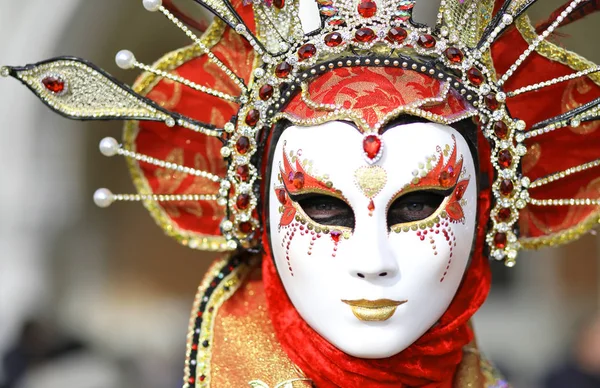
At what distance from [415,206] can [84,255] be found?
6.33ft

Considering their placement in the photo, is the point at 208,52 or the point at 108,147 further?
the point at 108,147

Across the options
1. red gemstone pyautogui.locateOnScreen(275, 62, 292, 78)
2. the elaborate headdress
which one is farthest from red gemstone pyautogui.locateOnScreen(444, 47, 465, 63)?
red gemstone pyautogui.locateOnScreen(275, 62, 292, 78)

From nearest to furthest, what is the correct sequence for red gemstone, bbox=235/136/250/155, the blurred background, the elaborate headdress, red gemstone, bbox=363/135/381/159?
red gemstone, bbox=363/135/381/159 < the elaborate headdress < red gemstone, bbox=235/136/250/155 < the blurred background

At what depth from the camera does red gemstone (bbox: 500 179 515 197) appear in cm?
182

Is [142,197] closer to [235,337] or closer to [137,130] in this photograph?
[137,130]

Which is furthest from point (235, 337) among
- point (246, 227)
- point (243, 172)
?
point (243, 172)

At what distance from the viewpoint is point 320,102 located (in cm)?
171

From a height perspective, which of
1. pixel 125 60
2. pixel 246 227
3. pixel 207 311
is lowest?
pixel 207 311

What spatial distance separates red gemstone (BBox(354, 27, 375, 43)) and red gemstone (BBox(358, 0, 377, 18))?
4 cm

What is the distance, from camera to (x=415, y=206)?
1712mm

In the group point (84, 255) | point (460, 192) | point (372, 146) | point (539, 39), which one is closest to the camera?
point (372, 146)

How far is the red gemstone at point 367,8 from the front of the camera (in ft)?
5.71

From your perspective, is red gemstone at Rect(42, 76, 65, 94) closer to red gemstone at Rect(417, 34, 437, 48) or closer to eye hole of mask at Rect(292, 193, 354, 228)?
eye hole of mask at Rect(292, 193, 354, 228)

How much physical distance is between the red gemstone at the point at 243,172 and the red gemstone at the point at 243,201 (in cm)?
4
